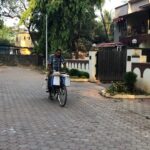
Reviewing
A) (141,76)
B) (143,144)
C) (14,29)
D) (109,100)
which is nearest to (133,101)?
(109,100)

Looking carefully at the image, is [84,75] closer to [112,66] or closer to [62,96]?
[112,66]

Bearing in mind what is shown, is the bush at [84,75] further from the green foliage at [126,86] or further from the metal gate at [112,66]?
the green foliage at [126,86]

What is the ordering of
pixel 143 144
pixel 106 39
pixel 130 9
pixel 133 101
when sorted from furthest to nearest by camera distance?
pixel 106 39 → pixel 130 9 → pixel 133 101 → pixel 143 144

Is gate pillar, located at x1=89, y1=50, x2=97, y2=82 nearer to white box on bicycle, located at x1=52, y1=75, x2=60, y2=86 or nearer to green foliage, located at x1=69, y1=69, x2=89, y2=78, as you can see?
green foliage, located at x1=69, y1=69, x2=89, y2=78

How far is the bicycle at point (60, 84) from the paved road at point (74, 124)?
264mm

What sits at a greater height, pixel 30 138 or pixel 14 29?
pixel 14 29

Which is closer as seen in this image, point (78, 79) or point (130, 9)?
point (78, 79)

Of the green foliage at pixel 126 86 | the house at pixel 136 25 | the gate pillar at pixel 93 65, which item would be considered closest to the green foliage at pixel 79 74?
the gate pillar at pixel 93 65

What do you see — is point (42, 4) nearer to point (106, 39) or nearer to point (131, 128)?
point (106, 39)

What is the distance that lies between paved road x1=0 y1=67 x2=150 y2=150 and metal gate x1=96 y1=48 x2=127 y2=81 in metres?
9.86

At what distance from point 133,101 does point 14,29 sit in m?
52.4

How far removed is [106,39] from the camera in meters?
60.8

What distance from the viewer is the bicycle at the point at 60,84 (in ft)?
47.0

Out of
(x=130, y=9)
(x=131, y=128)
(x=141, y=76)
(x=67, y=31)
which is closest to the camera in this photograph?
(x=131, y=128)
